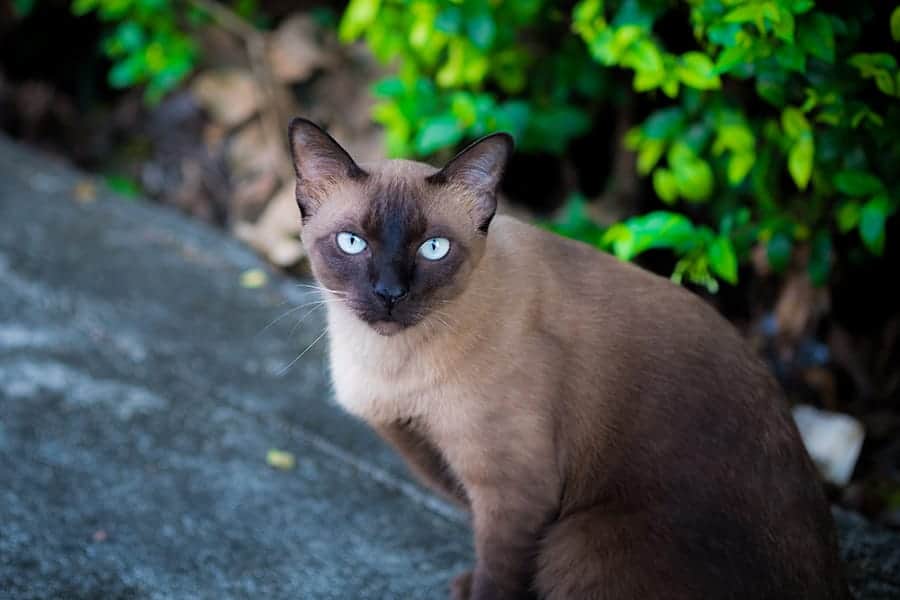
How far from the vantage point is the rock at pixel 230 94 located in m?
4.60

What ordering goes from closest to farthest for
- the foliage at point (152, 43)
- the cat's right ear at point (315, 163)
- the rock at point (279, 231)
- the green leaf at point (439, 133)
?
the cat's right ear at point (315, 163) → the green leaf at point (439, 133) → the rock at point (279, 231) → the foliage at point (152, 43)

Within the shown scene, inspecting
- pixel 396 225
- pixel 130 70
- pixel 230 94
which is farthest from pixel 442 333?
pixel 230 94

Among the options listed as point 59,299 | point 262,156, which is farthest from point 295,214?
point 59,299

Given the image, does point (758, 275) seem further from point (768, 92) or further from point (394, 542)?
point (394, 542)

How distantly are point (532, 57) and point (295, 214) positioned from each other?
126 centimetres

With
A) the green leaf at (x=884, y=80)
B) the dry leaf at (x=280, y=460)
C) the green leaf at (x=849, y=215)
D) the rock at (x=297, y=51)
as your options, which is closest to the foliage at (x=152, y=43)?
the rock at (x=297, y=51)

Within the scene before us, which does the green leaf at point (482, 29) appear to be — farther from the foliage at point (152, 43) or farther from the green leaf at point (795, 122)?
the foliage at point (152, 43)

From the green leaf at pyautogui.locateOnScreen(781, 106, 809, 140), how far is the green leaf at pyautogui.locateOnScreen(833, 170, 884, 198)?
169mm

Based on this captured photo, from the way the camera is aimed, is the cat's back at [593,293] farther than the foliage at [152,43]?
No

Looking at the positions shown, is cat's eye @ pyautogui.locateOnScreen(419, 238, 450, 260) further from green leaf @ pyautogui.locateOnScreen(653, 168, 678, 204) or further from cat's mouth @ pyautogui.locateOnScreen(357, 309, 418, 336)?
green leaf @ pyautogui.locateOnScreen(653, 168, 678, 204)

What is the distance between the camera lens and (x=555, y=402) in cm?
199

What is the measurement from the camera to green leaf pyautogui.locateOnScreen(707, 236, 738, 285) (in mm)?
2492

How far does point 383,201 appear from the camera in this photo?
197cm

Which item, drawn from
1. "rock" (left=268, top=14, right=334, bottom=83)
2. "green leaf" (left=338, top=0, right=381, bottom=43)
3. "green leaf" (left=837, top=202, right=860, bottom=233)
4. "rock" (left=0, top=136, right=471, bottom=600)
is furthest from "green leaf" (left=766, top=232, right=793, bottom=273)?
"rock" (left=268, top=14, right=334, bottom=83)
